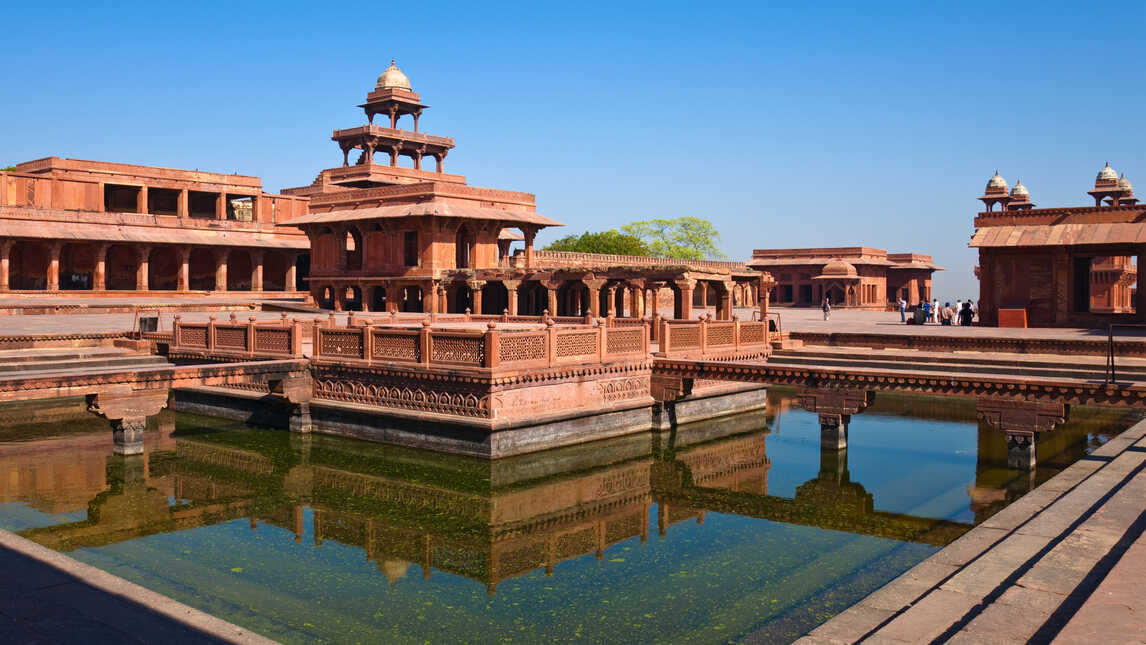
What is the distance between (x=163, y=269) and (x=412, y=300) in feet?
51.8

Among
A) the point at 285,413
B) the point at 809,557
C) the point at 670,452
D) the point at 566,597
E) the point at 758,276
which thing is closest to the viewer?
the point at 566,597

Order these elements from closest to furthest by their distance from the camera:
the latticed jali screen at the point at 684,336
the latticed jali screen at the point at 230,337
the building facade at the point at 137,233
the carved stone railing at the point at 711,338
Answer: the carved stone railing at the point at 711,338 < the latticed jali screen at the point at 684,336 < the latticed jali screen at the point at 230,337 < the building facade at the point at 137,233

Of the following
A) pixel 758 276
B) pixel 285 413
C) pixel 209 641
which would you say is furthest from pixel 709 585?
pixel 758 276

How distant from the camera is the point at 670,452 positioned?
1867 centimetres

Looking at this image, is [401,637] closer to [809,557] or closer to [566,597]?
[566,597]

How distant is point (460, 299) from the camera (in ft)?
136

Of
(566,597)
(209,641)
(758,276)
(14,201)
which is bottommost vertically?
(566,597)

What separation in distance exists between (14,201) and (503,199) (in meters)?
21.9

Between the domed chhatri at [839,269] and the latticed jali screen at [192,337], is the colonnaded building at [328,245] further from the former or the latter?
the domed chhatri at [839,269]

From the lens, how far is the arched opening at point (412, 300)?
4006 cm

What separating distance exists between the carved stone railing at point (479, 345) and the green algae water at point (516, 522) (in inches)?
68.4

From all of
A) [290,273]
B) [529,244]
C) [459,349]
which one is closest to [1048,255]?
[529,244]

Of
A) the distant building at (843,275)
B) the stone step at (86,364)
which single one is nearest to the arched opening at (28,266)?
the stone step at (86,364)

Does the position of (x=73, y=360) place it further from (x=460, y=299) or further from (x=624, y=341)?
(x=460, y=299)
